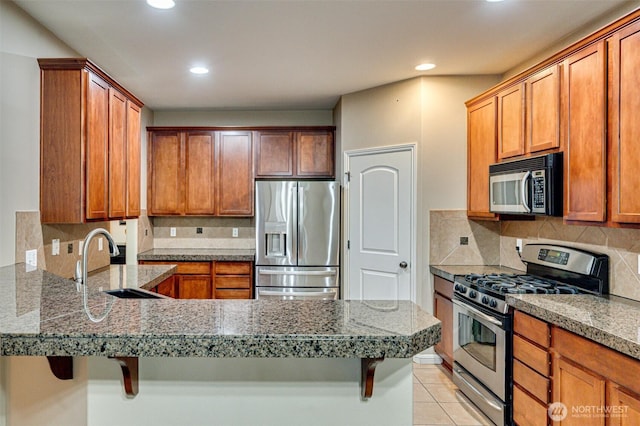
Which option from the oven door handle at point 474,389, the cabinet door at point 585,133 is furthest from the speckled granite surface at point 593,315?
the oven door handle at point 474,389

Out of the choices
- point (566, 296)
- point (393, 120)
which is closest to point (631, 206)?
point (566, 296)

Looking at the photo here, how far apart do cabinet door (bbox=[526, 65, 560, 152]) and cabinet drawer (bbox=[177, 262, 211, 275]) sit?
331 centimetres

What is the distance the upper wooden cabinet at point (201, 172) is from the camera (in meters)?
4.66

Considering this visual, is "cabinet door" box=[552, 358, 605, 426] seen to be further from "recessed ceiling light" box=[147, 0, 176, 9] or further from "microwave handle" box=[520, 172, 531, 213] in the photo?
"recessed ceiling light" box=[147, 0, 176, 9]

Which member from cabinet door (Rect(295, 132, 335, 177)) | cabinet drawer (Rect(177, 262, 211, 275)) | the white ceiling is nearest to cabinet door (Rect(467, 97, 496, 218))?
→ the white ceiling

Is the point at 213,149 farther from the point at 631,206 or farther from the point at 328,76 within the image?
the point at 631,206

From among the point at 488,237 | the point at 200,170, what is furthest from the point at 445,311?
the point at 200,170

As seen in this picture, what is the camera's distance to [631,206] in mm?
1927

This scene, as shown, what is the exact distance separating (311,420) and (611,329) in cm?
137

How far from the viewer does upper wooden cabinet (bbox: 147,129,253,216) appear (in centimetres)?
466

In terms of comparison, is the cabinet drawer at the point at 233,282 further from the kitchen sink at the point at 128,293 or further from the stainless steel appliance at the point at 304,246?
the kitchen sink at the point at 128,293

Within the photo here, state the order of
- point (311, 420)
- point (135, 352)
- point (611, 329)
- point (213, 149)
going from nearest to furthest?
point (135, 352) → point (311, 420) → point (611, 329) → point (213, 149)

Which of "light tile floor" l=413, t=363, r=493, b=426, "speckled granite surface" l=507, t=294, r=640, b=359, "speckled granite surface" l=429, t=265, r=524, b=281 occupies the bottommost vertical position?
"light tile floor" l=413, t=363, r=493, b=426

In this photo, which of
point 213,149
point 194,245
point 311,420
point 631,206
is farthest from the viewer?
point 194,245
